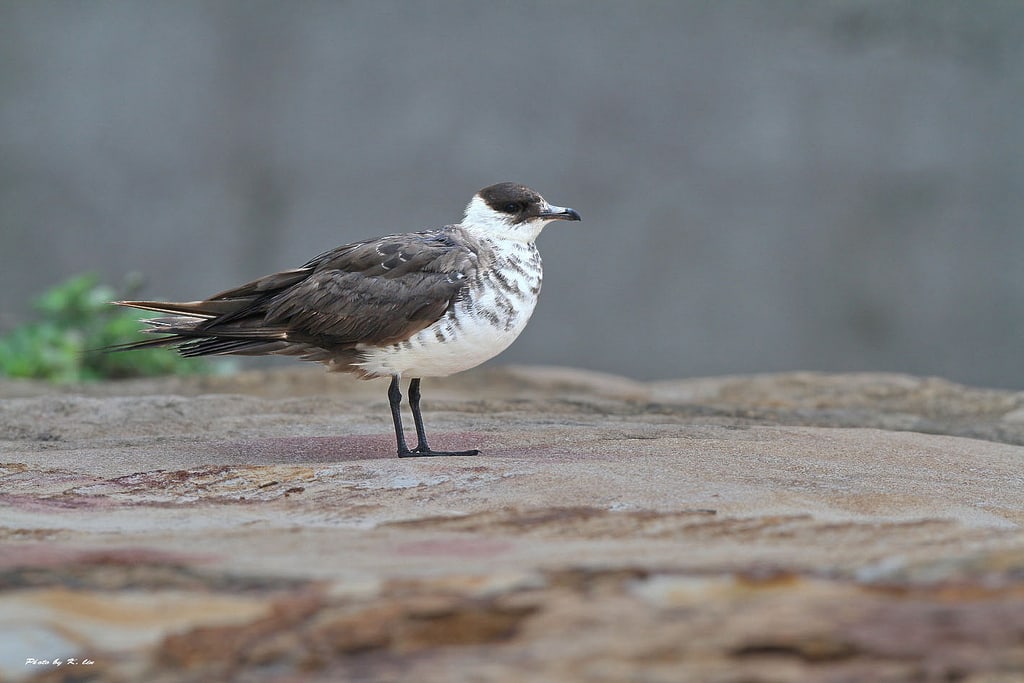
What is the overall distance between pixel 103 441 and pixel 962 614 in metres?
3.57

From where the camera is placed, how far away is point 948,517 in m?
3.19

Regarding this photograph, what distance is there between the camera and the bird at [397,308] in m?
4.15

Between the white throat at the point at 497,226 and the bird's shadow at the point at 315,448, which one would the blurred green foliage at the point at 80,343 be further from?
the white throat at the point at 497,226

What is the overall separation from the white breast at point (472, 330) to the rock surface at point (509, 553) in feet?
1.23

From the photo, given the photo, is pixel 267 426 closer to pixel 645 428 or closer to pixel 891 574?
pixel 645 428

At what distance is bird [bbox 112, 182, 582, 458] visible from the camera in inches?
163

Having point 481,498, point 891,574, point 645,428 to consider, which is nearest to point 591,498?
point 481,498

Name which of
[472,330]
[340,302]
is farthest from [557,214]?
[340,302]

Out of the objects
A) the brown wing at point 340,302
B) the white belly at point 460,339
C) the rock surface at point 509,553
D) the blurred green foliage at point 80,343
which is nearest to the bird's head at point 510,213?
the brown wing at point 340,302

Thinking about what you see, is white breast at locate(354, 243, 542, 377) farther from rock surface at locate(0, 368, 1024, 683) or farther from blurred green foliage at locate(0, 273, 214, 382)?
blurred green foliage at locate(0, 273, 214, 382)

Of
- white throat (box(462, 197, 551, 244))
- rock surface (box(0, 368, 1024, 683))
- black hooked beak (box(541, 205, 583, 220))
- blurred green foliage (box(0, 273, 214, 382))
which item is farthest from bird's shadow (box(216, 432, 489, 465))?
blurred green foliage (box(0, 273, 214, 382))

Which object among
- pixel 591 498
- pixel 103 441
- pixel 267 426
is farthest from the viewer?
pixel 267 426

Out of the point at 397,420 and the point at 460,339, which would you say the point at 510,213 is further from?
the point at 397,420

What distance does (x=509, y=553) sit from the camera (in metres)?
2.55
